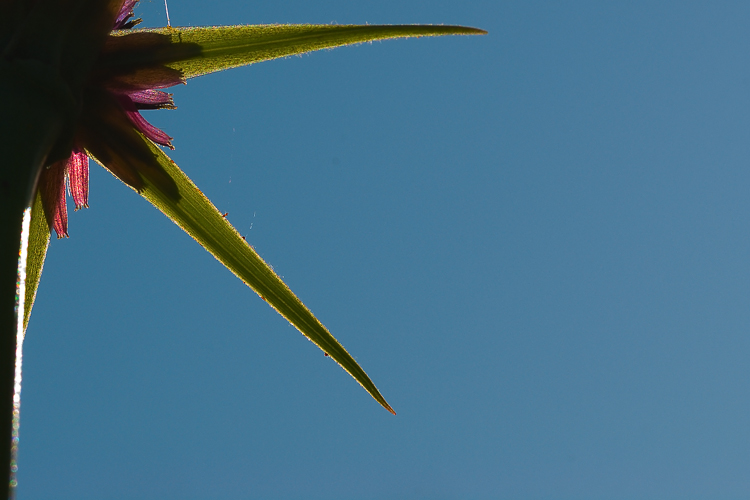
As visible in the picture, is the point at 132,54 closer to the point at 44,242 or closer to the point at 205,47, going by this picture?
the point at 205,47

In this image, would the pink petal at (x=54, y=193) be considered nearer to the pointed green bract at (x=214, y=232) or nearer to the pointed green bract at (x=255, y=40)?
the pointed green bract at (x=214, y=232)

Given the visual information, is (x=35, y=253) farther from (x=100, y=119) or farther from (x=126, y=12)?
(x=126, y=12)

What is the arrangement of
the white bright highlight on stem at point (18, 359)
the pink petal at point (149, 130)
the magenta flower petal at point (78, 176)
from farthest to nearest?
the magenta flower petal at point (78, 176) → the pink petal at point (149, 130) → the white bright highlight on stem at point (18, 359)

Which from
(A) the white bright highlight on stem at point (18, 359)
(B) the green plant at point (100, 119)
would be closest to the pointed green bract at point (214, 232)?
(B) the green plant at point (100, 119)

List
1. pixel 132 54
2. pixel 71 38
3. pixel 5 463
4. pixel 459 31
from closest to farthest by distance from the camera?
pixel 5 463
pixel 71 38
pixel 132 54
pixel 459 31

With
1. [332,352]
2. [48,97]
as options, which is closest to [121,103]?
[48,97]

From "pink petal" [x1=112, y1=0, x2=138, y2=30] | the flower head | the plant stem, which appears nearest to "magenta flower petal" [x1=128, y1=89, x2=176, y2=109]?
the flower head
